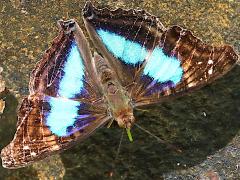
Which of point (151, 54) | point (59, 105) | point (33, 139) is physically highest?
point (151, 54)

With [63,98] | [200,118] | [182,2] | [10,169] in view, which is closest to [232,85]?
[200,118]

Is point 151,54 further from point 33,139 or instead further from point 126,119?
point 33,139

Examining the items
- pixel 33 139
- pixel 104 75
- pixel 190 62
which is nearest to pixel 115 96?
pixel 104 75

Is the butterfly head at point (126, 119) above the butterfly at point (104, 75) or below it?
below

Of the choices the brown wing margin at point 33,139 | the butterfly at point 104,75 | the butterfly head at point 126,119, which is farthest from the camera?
the butterfly head at point 126,119

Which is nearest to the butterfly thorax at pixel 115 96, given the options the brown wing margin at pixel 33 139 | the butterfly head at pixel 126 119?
the butterfly head at pixel 126 119

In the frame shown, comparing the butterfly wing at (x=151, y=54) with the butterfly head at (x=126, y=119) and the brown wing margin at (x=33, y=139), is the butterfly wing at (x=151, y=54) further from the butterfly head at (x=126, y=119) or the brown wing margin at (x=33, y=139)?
the brown wing margin at (x=33, y=139)

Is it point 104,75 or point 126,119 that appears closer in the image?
point 126,119
